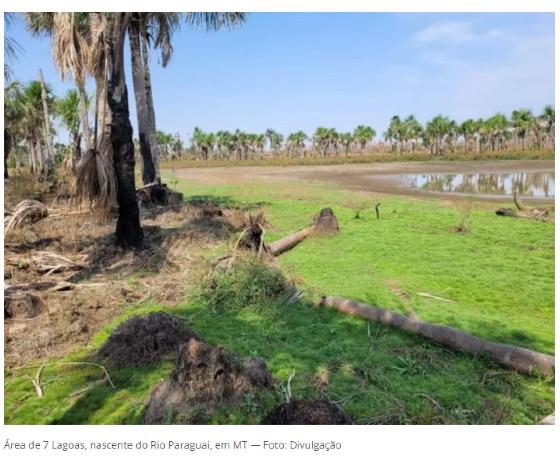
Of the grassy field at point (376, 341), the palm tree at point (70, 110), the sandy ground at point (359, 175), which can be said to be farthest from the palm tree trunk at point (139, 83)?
the palm tree at point (70, 110)

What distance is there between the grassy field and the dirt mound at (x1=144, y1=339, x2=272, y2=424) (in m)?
0.14

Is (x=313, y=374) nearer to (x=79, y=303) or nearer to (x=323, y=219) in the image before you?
(x=79, y=303)

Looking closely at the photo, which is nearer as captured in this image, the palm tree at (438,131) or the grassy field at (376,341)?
the grassy field at (376,341)

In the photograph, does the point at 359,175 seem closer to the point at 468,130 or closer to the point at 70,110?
the point at 70,110

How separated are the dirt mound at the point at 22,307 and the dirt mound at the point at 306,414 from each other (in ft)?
12.4

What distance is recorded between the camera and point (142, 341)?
482cm

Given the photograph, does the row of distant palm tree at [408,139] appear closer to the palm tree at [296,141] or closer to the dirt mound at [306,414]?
the palm tree at [296,141]

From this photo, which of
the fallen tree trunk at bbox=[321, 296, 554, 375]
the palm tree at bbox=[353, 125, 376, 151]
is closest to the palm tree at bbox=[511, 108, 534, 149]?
the palm tree at bbox=[353, 125, 376, 151]

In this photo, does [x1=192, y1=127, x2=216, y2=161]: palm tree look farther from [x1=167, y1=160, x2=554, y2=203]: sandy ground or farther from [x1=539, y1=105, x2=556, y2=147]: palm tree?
[x1=539, y1=105, x2=556, y2=147]: palm tree

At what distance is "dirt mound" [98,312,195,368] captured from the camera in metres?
4.70

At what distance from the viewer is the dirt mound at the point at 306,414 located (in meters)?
3.52

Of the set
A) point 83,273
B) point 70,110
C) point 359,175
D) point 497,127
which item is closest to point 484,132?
point 497,127

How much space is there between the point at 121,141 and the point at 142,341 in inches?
189

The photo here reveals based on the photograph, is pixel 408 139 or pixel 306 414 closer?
pixel 306 414
